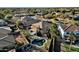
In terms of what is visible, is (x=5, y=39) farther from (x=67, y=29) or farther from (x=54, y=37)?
(x=67, y=29)

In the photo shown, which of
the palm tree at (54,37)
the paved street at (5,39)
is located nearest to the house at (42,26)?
the palm tree at (54,37)

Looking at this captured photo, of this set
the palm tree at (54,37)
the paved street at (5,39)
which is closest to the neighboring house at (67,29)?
the palm tree at (54,37)

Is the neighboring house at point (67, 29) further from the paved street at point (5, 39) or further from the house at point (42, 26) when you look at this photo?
the paved street at point (5, 39)

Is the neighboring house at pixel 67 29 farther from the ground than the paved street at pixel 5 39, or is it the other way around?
the neighboring house at pixel 67 29

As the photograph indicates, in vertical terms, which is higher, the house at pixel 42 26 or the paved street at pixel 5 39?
the house at pixel 42 26

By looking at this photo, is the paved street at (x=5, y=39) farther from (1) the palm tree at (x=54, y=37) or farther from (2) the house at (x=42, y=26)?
(1) the palm tree at (x=54, y=37)

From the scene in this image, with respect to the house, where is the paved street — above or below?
below

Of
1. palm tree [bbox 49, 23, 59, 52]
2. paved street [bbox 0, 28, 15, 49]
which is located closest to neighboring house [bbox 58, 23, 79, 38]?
palm tree [bbox 49, 23, 59, 52]

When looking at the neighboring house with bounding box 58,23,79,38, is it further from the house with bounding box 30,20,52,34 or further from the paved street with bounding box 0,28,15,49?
the paved street with bounding box 0,28,15,49
